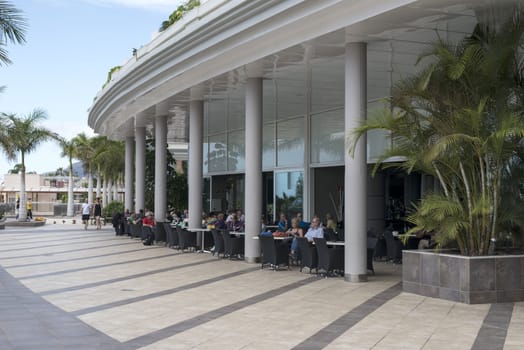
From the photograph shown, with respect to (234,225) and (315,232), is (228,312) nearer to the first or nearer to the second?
(315,232)

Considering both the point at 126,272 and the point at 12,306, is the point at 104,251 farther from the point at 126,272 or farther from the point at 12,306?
the point at 12,306

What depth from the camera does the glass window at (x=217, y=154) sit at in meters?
26.6

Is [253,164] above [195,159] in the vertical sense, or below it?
below

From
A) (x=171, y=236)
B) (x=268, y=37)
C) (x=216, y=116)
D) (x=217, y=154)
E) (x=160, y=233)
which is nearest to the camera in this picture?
(x=268, y=37)

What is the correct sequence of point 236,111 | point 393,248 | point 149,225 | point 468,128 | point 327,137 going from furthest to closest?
point 236,111 < point 149,225 < point 327,137 < point 393,248 < point 468,128

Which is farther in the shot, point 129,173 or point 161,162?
point 129,173

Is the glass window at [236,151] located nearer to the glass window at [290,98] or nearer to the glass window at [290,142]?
the glass window at [290,142]

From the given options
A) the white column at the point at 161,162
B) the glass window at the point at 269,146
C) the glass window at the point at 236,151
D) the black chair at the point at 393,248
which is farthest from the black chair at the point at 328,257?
the glass window at the point at 236,151

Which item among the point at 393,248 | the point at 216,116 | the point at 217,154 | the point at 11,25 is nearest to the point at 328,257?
the point at 393,248

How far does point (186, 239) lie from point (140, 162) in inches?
301

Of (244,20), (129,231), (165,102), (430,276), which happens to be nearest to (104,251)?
(165,102)

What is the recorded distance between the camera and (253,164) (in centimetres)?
1568

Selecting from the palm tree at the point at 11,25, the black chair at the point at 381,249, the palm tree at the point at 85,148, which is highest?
the palm tree at the point at 85,148

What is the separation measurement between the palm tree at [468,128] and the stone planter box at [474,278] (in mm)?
368
